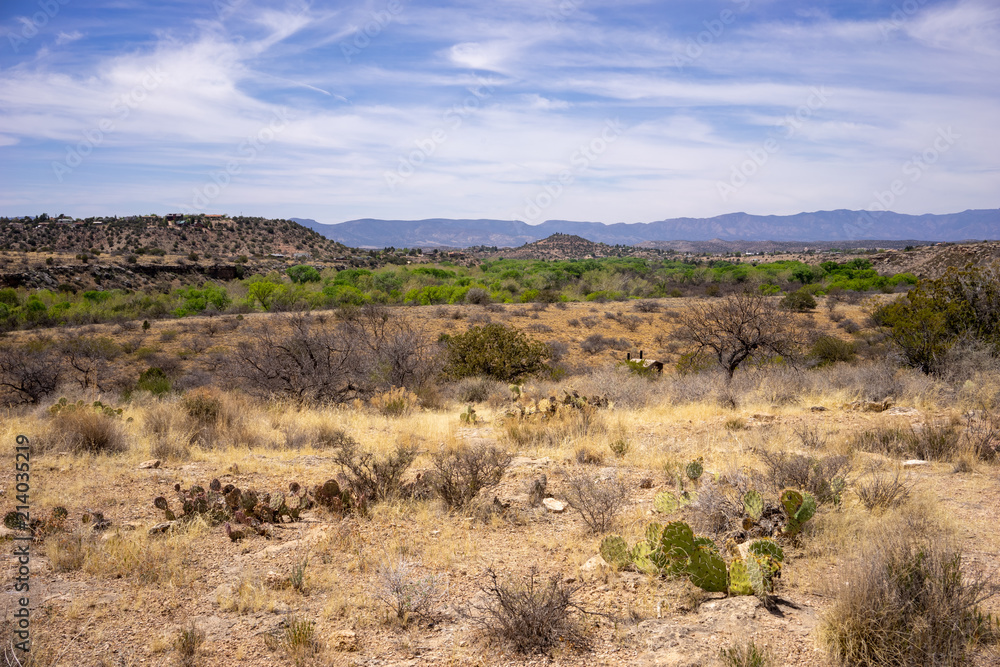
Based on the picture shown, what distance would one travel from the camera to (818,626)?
3467 millimetres

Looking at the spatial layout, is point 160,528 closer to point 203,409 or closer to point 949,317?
point 203,409

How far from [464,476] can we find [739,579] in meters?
2.97

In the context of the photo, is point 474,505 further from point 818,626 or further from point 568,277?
point 568,277

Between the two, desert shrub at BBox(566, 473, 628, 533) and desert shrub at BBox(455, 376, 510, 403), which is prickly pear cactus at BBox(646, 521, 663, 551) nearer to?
desert shrub at BBox(566, 473, 628, 533)

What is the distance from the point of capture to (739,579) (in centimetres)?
401

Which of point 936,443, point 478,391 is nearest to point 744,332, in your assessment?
point 478,391

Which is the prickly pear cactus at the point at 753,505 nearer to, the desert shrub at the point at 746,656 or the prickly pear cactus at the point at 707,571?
the prickly pear cactus at the point at 707,571

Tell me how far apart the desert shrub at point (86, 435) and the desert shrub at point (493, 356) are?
26.3ft

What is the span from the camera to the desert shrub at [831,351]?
58.3 ft

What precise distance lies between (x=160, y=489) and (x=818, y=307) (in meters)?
38.1

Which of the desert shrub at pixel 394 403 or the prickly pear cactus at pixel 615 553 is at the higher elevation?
the prickly pear cactus at pixel 615 553

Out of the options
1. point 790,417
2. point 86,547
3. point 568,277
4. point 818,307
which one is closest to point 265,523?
point 86,547

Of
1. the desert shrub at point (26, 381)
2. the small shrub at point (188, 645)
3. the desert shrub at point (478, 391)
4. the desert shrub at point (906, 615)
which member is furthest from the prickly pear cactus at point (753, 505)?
the desert shrub at point (26, 381)

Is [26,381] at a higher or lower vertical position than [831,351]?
lower
